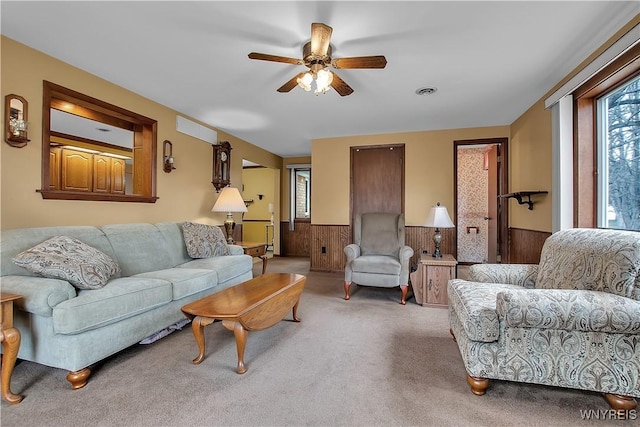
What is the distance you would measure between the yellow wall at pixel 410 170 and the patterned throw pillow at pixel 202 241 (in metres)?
2.04

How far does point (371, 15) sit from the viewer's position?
74.6 inches

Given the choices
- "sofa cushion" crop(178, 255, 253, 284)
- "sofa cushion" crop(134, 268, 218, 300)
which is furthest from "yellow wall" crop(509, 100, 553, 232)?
"sofa cushion" crop(134, 268, 218, 300)

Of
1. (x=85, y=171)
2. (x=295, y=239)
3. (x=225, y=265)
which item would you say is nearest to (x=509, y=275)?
(x=225, y=265)

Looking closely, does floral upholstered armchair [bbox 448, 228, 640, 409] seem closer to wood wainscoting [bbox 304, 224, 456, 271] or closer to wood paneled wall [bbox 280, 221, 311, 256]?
wood wainscoting [bbox 304, 224, 456, 271]

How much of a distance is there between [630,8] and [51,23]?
3753 mm

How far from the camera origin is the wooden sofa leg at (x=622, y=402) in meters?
1.48

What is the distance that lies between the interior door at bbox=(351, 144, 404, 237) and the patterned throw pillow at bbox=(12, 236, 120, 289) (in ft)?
11.5

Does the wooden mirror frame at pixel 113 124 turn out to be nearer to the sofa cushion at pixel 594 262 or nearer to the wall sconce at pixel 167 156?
the wall sconce at pixel 167 156

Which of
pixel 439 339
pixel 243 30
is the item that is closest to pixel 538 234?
pixel 439 339

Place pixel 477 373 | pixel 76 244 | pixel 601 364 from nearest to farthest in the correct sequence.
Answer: pixel 601 364
pixel 477 373
pixel 76 244

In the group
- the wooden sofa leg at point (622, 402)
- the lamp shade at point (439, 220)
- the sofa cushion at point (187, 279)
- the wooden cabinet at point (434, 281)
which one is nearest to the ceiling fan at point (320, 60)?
the sofa cushion at point (187, 279)

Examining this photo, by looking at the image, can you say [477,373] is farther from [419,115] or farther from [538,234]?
[419,115]

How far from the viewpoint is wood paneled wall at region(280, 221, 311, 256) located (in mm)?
6746

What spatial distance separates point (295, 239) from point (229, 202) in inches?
116
